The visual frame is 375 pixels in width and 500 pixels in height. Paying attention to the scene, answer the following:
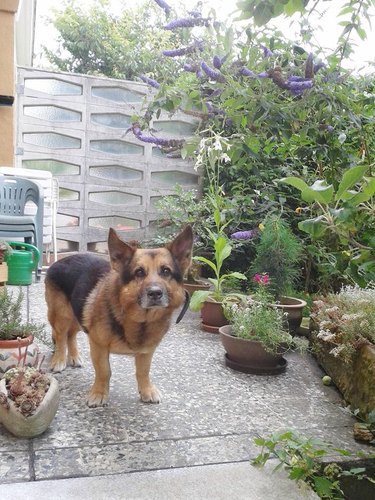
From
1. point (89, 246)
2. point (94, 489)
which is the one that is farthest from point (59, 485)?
point (89, 246)

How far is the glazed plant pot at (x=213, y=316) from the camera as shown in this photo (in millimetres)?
4527

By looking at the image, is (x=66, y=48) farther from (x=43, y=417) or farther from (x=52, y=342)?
(x=43, y=417)

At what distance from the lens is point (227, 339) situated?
3592mm

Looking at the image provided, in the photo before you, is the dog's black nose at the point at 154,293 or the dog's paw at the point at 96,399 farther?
the dog's paw at the point at 96,399

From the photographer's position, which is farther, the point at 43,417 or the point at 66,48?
the point at 66,48

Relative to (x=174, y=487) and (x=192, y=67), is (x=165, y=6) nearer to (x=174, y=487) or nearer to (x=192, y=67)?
(x=192, y=67)

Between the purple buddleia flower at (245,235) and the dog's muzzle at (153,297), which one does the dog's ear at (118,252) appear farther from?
the purple buddleia flower at (245,235)

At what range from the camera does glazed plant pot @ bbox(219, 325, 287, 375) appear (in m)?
3.47

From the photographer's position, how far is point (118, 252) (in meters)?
2.75

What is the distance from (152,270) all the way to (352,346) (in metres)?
1.29

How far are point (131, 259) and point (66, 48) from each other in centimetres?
1416

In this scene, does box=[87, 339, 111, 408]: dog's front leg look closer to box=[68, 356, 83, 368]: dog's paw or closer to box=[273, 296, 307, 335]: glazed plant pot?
box=[68, 356, 83, 368]: dog's paw

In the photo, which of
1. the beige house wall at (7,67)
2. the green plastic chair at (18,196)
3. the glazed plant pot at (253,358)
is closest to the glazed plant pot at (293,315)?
the glazed plant pot at (253,358)

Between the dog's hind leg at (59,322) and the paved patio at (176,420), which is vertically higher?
the dog's hind leg at (59,322)
